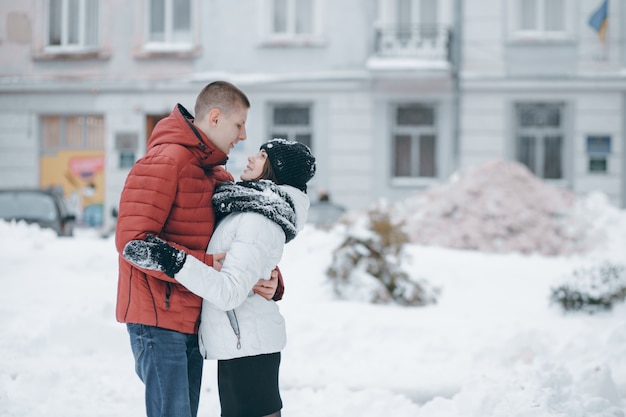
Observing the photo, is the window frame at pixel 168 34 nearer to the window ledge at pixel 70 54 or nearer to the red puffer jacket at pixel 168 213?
the window ledge at pixel 70 54

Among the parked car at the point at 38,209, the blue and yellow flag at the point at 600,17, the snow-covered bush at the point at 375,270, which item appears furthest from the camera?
the blue and yellow flag at the point at 600,17

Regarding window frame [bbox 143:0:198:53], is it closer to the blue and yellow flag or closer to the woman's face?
the blue and yellow flag

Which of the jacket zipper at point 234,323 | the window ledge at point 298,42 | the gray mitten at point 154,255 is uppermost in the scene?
the window ledge at point 298,42

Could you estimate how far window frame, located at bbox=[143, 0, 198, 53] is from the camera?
21766 millimetres

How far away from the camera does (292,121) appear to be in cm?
2136

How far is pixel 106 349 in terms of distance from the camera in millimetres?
7402

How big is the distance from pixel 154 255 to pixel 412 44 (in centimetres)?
1844

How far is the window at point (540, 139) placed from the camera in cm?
2094

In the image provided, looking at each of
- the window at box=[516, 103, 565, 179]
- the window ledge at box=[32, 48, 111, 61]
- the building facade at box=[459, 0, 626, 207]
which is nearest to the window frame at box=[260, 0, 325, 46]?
the building facade at box=[459, 0, 626, 207]

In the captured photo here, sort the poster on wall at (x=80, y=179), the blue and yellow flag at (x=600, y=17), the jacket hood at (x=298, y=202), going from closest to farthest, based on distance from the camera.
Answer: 1. the jacket hood at (x=298, y=202)
2. the blue and yellow flag at (x=600, y=17)
3. the poster on wall at (x=80, y=179)

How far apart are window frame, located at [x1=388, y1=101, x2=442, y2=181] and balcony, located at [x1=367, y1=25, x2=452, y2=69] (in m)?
1.15

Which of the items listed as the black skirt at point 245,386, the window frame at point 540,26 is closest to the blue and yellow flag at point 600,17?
the window frame at point 540,26

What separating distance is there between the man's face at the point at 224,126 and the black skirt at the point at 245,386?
87cm

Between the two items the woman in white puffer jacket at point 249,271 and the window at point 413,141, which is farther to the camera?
the window at point 413,141
